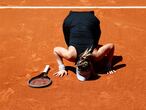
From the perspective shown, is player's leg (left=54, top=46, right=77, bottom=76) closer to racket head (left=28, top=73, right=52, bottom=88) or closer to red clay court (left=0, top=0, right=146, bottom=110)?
red clay court (left=0, top=0, right=146, bottom=110)

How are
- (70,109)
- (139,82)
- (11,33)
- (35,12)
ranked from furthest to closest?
(35,12) → (11,33) → (139,82) → (70,109)

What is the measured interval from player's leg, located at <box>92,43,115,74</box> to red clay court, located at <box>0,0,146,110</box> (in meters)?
0.29

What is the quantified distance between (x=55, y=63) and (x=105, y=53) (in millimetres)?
1245

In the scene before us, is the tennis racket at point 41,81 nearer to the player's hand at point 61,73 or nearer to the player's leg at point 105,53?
the player's hand at point 61,73

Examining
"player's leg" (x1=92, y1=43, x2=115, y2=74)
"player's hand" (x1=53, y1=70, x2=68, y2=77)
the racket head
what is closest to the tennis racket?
the racket head

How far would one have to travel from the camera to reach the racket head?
855cm

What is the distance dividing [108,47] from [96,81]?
2.60ft

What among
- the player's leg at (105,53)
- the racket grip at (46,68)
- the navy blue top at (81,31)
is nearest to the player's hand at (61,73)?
the racket grip at (46,68)

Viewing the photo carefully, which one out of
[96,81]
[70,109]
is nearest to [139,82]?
[96,81]

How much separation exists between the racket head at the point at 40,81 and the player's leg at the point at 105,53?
1114mm

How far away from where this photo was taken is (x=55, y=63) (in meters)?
9.44

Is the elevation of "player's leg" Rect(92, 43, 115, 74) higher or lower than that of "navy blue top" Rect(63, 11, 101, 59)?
lower

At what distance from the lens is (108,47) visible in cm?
885

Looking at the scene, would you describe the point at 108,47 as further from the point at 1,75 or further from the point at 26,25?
the point at 26,25
